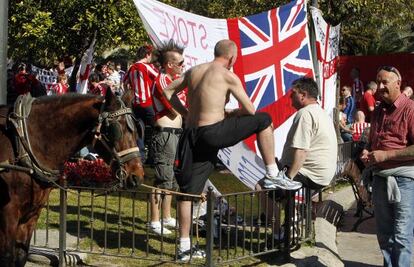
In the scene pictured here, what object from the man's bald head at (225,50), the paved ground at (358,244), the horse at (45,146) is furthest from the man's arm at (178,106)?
the paved ground at (358,244)

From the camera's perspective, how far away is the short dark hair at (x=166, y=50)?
304 inches

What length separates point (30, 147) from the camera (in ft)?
16.9

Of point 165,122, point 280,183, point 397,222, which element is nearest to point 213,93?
point 280,183

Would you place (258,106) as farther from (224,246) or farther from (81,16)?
(81,16)

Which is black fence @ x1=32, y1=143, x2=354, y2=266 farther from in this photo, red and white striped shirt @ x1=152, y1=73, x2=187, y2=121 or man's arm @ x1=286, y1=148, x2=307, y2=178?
red and white striped shirt @ x1=152, y1=73, x2=187, y2=121

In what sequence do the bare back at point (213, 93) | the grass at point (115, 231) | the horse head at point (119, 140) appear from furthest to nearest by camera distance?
1. the grass at point (115, 231)
2. the bare back at point (213, 93)
3. the horse head at point (119, 140)

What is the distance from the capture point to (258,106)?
30.4 ft

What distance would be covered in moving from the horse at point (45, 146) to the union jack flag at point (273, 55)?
12.2 feet

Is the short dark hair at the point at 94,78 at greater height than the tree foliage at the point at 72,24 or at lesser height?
lesser

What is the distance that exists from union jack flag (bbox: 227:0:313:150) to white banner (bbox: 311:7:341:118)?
1431 millimetres

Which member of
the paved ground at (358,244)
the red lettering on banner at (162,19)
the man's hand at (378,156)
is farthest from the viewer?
the paved ground at (358,244)

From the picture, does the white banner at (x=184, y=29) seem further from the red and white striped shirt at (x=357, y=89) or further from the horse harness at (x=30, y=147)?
the red and white striped shirt at (x=357, y=89)

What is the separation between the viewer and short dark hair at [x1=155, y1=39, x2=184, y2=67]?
771cm

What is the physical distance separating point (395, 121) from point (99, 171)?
19.4ft
